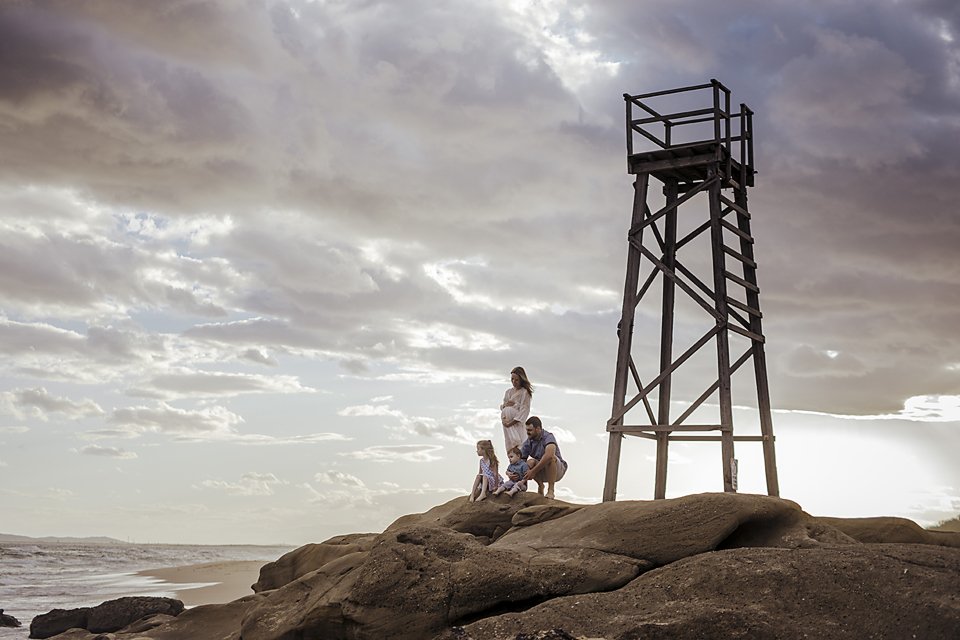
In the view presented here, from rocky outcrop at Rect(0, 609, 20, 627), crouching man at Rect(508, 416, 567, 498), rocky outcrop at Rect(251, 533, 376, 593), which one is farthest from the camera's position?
rocky outcrop at Rect(0, 609, 20, 627)

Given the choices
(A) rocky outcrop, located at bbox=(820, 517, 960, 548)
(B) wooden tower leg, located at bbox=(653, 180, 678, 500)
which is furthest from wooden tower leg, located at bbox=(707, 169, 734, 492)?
(A) rocky outcrop, located at bbox=(820, 517, 960, 548)

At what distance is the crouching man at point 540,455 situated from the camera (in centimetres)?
1403

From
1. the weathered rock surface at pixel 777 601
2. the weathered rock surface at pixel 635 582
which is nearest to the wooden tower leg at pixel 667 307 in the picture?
the weathered rock surface at pixel 635 582

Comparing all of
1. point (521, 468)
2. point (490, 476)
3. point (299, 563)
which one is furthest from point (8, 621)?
point (521, 468)

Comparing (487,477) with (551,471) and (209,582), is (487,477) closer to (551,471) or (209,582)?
(551,471)

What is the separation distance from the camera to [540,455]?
1415cm

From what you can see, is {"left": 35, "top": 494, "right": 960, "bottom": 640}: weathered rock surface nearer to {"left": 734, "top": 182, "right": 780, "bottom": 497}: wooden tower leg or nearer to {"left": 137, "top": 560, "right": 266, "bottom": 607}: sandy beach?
{"left": 734, "top": 182, "right": 780, "bottom": 497}: wooden tower leg

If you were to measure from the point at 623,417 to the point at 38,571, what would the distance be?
2970 cm

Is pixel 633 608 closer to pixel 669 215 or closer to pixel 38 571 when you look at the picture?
pixel 669 215

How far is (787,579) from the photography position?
943 cm

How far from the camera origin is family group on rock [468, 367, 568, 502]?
14.1m

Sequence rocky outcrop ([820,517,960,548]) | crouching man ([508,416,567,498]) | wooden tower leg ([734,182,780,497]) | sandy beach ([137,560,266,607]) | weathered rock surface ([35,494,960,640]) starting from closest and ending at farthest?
1. weathered rock surface ([35,494,960,640])
2. rocky outcrop ([820,517,960,548])
3. crouching man ([508,416,567,498])
4. wooden tower leg ([734,182,780,497])
5. sandy beach ([137,560,266,607])

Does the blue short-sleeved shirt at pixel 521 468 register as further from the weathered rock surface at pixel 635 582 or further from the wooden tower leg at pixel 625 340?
the wooden tower leg at pixel 625 340

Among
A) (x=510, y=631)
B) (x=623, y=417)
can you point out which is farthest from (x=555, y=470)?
(x=510, y=631)
